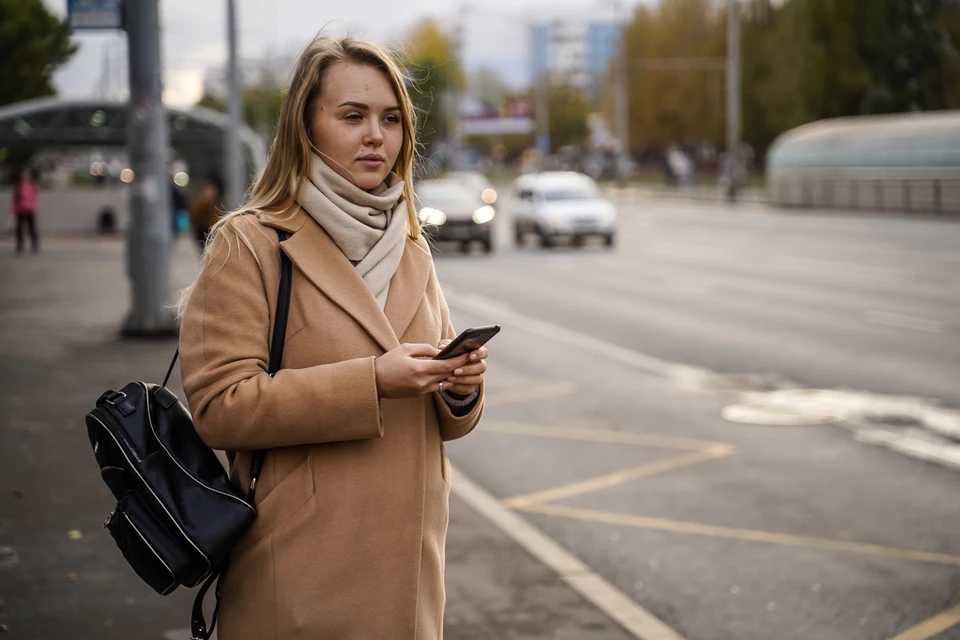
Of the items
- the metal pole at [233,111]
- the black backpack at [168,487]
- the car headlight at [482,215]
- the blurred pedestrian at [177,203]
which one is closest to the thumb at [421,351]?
the black backpack at [168,487]

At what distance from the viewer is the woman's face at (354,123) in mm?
2754

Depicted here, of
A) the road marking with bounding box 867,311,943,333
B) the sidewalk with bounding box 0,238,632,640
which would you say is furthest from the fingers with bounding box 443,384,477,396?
the road marking with bounding box 867,311,943,333

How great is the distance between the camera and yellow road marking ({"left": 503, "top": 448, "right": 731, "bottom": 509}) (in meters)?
7.86

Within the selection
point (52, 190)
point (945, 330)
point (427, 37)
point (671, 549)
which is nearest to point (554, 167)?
point (427, 37)

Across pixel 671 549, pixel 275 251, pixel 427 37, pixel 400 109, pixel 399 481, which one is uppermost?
pixel 427 37

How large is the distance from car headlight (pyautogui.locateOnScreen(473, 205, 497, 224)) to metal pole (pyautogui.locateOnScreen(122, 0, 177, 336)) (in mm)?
16442

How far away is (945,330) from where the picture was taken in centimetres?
1476

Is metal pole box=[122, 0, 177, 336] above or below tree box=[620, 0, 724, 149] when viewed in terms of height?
below

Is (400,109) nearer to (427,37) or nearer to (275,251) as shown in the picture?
(275,251)

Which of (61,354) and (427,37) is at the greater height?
(427,37)

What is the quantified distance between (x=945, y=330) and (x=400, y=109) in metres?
12.9

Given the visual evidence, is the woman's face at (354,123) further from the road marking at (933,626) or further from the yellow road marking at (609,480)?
the yellow road marking at (609,480)

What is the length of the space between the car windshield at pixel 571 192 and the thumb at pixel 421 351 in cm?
3051

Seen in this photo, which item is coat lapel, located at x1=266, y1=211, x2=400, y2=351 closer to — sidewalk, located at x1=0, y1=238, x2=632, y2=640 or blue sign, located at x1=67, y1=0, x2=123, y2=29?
sidewalk, located at x1=0, y1=238, x2=632, y2=640
